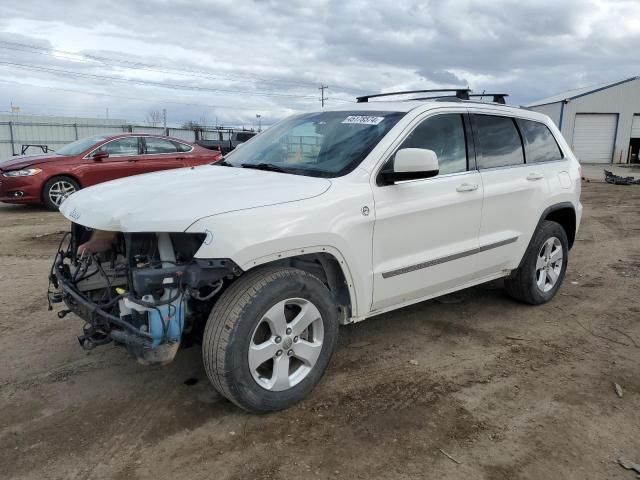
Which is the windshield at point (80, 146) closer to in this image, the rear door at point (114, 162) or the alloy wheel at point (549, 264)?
the rear door at point (114, 162)

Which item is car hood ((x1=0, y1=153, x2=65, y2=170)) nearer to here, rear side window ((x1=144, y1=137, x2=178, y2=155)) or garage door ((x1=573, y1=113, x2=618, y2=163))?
rear side window ((x1=144, y1=137, x2=178, y2=155))

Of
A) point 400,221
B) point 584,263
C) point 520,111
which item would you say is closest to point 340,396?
point 400,221

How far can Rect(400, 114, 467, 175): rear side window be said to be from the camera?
3888 mm

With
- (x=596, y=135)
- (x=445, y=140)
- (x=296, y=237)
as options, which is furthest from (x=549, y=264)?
(x=596, y=135)

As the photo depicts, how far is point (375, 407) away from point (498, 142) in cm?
248

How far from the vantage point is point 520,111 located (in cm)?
488

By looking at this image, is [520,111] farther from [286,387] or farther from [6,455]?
[6,455]

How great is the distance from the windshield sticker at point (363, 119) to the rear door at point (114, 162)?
7.59 m

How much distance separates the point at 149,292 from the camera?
2.85 meters

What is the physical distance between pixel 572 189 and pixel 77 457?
15.2 feet

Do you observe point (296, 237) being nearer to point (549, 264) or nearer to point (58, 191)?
point (549, 264)

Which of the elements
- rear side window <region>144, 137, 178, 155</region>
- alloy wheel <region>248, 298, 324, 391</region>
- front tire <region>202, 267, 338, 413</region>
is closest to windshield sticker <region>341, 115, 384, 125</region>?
front tire <region>202, 267, 338, 413</region>

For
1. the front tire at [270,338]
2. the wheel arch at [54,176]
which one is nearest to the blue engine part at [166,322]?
the front tire at [270,338]

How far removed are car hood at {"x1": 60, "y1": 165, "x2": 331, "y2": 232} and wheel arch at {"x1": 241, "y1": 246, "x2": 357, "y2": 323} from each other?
0.32 metres
